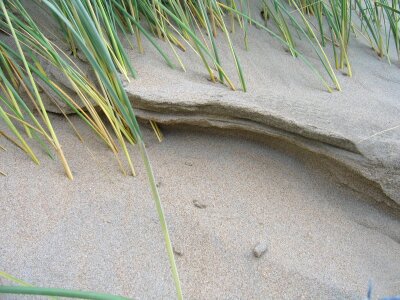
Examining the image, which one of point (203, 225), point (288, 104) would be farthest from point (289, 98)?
point (203, 225)

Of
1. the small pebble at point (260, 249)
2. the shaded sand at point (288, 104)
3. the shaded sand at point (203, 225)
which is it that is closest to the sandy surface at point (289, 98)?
the shaded sand at point (288, 104)

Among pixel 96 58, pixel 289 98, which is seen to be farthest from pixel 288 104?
pixel 96 58

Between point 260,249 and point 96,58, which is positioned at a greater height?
point 96,58

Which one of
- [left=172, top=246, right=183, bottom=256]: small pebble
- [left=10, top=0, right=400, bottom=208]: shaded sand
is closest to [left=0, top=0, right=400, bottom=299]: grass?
[left=10, top=0, right=400, bottom=208]: shaded sand

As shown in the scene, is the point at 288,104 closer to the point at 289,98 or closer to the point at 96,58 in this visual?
the point at 289,98

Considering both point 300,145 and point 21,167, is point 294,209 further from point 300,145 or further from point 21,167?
point 21,167

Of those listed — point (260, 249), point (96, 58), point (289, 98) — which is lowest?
point (260, 249)

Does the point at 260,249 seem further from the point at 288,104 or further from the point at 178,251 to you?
the point at 288,104

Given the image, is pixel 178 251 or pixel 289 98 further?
pixel 289 98
